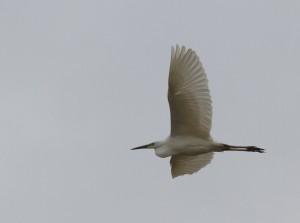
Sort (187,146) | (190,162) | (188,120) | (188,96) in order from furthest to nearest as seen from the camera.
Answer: (190,162) < (187,146) < (188,120) < (188,96)

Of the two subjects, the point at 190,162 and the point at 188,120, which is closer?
the point at 188,120

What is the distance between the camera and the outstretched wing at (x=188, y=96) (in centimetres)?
1312

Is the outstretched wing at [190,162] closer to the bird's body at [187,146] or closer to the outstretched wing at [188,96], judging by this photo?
the bird's body at [187,146]

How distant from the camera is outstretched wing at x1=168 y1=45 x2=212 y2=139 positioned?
13.1m

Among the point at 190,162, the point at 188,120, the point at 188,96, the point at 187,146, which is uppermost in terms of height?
the point at 188,96

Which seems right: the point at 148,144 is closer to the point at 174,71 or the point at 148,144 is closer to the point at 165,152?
the point at 165,152

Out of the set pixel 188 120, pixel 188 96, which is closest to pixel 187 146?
pixel 188 120

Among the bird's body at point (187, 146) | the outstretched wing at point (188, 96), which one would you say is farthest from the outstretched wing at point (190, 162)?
the outstretched wing at point (188, 96)

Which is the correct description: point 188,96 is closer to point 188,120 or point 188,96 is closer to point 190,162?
point 188,120

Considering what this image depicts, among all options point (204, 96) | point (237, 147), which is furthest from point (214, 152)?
point (204, 96)

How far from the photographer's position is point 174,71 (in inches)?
524

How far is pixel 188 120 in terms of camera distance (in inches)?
549

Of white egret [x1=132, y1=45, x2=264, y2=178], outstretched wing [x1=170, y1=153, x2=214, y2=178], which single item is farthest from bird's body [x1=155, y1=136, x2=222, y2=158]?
outstretched wing [x1=170, y1=153, x2=214, y2=178]

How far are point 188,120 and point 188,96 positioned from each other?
23.4 inches
